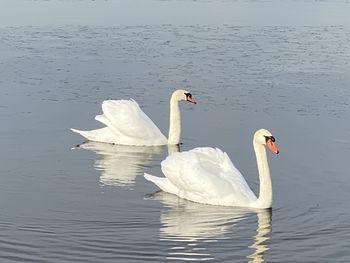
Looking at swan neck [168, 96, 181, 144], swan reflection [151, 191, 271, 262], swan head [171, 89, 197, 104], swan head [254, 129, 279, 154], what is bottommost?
swan reflection [151, 191, 271, 262]

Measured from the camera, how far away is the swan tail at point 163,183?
9.93m

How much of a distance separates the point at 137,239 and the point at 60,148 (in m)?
4.07

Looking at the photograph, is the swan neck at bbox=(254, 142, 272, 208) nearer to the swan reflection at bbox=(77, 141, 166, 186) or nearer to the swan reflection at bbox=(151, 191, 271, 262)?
the swan reflection at bbox=(151, 191, 271, 262)

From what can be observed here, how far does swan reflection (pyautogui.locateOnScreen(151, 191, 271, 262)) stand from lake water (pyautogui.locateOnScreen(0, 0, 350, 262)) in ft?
0.08

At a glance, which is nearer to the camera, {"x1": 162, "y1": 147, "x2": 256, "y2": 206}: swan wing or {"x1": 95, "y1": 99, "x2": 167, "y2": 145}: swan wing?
{"x1": 162, "y1": 147, "x2": 256, "y2": 206}: swan wing

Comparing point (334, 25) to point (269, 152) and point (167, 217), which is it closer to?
point (269, 152)

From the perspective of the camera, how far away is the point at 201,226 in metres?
8.70

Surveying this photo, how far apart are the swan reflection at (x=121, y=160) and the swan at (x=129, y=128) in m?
0.10

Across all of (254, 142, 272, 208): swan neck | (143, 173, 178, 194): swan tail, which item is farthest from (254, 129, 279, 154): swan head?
(143, 173, 178, 194): swan tail

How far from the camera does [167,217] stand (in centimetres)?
901

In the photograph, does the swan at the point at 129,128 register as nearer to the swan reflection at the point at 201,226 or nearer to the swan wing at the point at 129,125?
the swan wing at the point at 129,125

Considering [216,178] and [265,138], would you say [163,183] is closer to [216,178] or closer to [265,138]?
[216,178]

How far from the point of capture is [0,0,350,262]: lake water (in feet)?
26.9

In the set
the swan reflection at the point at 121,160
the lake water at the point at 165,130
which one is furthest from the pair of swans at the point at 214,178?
the swan reflection at the point at 121,160
